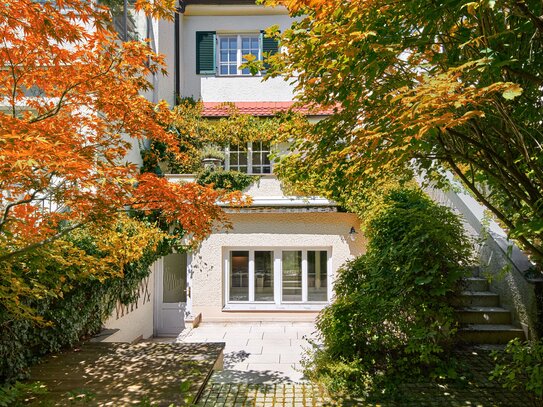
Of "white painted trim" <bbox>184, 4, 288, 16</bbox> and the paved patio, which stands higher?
"white painted trim" <bbox>184, 4, 288, 16</bbox>

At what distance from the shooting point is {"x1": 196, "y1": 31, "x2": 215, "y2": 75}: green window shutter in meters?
18.4

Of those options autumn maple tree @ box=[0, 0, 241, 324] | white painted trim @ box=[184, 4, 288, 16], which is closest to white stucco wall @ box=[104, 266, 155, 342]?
autumn maple tree @ box=[0, 0, 241, 324]

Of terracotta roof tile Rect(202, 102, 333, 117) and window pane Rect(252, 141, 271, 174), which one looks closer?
window pane Rect(252, 141, 271, 174)

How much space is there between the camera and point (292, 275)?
15.1 meters

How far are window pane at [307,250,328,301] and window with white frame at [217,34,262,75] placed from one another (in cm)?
990

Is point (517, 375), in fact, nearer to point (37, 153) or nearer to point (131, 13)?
point (37, 153)

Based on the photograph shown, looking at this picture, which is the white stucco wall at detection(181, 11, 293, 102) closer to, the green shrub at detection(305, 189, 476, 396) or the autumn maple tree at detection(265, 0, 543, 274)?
the green shrub at detection(305, 189, 476, 396)

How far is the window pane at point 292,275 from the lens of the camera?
1509cm

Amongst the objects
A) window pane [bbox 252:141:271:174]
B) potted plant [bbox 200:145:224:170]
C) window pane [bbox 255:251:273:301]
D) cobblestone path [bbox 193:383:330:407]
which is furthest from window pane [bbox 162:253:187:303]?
cobblestone path [bbox 193:383:330:407]

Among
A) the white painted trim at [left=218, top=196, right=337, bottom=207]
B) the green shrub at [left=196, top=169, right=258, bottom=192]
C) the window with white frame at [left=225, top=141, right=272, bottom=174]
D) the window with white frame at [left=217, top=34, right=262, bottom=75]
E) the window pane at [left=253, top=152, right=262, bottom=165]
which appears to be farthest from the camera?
the window with white frame at [left=217, top=34, right=262, bottom=75]

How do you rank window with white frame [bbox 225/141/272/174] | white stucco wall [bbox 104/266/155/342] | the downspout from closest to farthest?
white stucco wall [bbox 104/266/155/342] < window with white frame [bbox 225/141/272/174] < the downspout

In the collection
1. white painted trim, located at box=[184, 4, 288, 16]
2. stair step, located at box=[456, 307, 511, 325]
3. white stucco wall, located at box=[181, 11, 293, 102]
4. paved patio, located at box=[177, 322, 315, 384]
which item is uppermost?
white painted trim, located at box=[184, 4, 288, 16]

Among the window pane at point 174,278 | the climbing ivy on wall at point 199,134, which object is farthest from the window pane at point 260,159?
the window pane at point 174,278

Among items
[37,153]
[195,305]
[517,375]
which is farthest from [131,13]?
[517,375]
